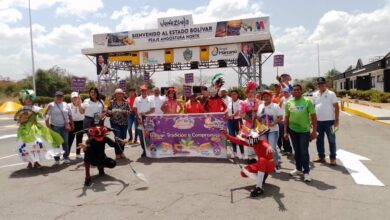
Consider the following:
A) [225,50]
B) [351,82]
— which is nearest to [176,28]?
[225,50]

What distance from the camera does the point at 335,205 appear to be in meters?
5.03

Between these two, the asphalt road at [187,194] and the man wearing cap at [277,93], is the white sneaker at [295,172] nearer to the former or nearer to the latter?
the asphalt road at [187,194]

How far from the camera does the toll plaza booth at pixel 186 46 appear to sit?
30.6 m

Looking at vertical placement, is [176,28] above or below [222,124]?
above

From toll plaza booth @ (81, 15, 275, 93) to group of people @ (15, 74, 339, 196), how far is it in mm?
20146

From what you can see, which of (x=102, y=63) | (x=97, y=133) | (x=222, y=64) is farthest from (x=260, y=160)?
(x=102, y=63)

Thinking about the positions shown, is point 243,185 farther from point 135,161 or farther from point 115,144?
point 135,161

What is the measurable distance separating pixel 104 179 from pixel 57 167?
182 cm

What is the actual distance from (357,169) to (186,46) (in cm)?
2578

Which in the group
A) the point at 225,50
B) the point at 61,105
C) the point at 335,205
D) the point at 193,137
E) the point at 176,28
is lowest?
Answer: the point at 335,205

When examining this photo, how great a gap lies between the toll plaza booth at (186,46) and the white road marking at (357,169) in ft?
66.8

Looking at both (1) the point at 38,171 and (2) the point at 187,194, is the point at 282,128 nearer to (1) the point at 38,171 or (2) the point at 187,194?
(2) the point at 187,194

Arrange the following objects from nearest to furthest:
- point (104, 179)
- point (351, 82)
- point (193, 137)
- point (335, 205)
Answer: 1. point (335, 205)
2. point (104, 179)
3. point (193, 137)
4. point (351, 82)

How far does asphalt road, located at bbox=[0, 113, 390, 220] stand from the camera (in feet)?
15.9
